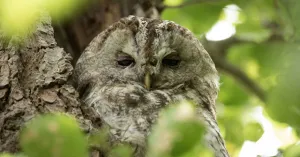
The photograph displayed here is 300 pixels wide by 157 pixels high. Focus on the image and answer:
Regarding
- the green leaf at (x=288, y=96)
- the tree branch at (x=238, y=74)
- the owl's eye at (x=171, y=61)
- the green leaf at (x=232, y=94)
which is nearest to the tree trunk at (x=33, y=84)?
the owl's eye at (x=171, y=61)

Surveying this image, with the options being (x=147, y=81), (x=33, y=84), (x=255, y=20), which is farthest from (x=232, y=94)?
(x=33, y=84)

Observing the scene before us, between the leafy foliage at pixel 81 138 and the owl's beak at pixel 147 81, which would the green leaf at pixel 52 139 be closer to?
the leafy foliage at pixel 81 138

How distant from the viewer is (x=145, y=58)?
3135 millimetres

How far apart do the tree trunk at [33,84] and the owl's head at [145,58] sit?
21.5 inches

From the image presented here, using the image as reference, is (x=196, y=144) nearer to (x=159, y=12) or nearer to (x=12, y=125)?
(x=12, y=125)

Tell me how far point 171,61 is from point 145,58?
0.69 feet

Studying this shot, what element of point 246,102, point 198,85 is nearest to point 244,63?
point 246,102

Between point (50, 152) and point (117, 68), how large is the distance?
6.59 feet

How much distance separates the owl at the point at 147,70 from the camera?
2.89 meters

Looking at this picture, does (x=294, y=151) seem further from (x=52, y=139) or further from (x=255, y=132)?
(x=255, y=132)

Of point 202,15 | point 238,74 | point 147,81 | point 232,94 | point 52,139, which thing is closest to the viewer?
point 52,139

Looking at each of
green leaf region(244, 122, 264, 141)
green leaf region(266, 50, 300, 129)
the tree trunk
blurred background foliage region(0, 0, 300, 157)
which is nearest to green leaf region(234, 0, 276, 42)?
blurred background foliage region(0, 0, 300, 157)

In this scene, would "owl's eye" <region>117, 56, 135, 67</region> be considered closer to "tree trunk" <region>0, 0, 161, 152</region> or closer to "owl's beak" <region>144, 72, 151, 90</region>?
"owl's beak" <region>144, 72, 151, 90</region>

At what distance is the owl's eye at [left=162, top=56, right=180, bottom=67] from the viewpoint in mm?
3244
